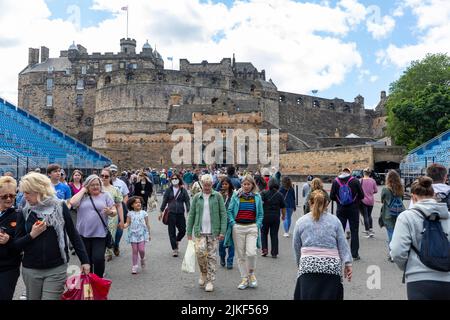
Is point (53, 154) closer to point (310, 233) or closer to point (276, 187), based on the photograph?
point (276, 187)

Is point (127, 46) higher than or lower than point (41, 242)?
higher

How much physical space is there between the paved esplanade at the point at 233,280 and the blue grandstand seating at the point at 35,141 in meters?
11.2

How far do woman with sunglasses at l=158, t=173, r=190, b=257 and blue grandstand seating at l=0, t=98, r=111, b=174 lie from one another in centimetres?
1017

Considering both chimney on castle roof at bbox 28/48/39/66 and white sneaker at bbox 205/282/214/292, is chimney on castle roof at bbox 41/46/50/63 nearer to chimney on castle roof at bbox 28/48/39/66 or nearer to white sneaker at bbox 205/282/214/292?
chimney on castle roof at bbox 28/48/39/66

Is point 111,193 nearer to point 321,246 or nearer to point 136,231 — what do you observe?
point 136,231

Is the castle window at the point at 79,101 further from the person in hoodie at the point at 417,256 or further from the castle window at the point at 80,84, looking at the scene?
the person in hoodie at the point at 417,256

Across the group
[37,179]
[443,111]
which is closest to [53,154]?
[37,179]

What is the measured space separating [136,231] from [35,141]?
17.1m

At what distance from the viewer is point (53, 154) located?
21.8m

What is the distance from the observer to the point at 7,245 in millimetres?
3340

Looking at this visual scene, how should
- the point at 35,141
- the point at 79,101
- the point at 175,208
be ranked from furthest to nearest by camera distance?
the point at 79,101 → the point at 35,141 → the point at 175,208

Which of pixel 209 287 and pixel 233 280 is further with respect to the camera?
pixel 233 280

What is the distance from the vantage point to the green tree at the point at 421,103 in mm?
30109

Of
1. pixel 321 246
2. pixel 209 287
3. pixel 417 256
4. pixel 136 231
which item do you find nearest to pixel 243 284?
pixel 209 287
